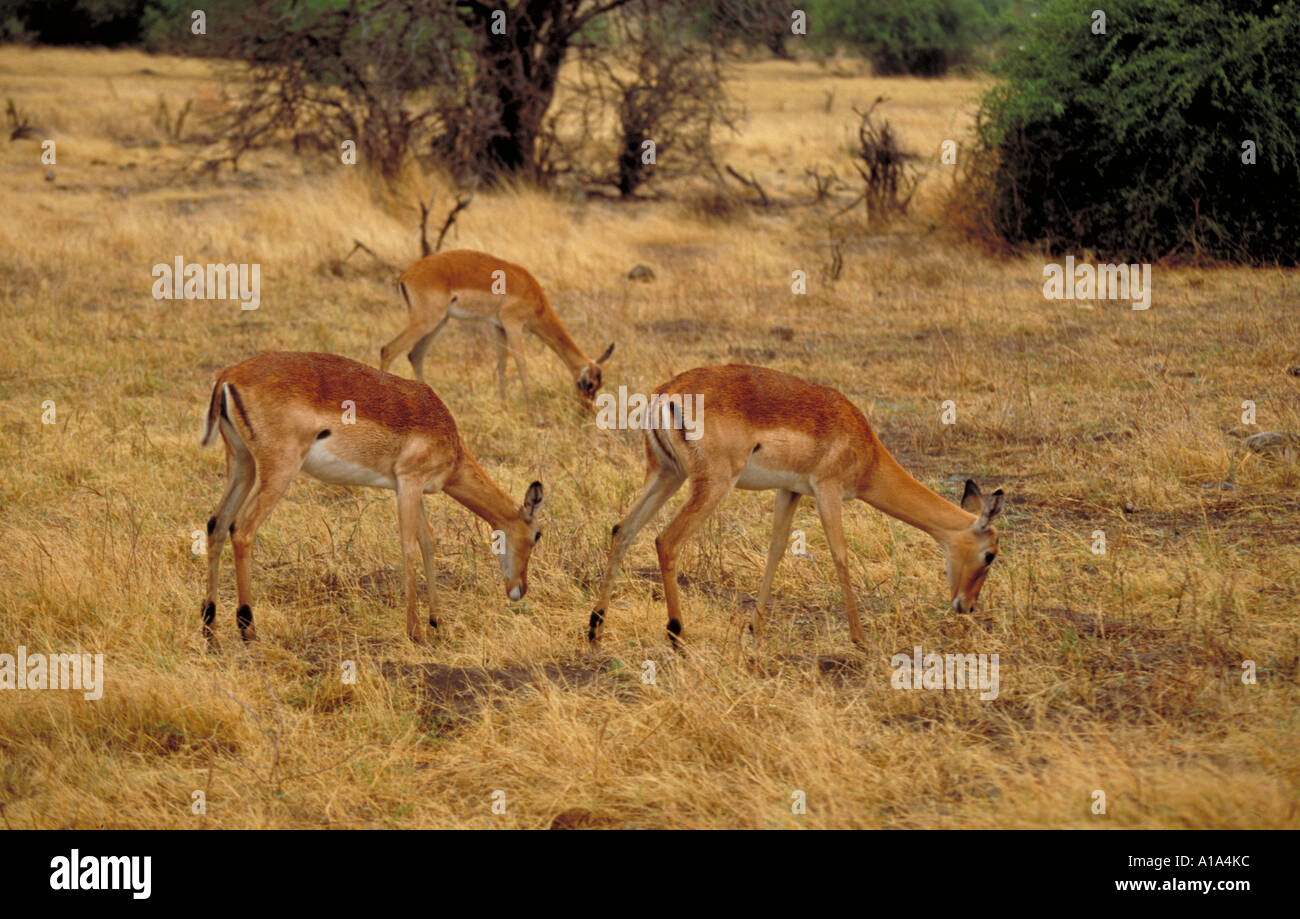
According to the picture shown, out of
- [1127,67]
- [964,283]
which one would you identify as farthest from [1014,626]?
[1127,67]

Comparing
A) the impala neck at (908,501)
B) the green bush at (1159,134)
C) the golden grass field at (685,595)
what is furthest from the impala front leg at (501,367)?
the green bush at (1159,134)

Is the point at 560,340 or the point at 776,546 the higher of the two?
the point at 560,340

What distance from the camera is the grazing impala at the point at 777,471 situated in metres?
4.99

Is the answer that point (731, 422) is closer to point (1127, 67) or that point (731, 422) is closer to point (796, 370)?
point (796, 370)

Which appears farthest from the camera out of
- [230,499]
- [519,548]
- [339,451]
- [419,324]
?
[419,324]

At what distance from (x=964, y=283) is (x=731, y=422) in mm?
8071

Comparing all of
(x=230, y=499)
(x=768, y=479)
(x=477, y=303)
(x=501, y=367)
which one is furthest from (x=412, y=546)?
(x=477, y=303)

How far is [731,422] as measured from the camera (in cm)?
499

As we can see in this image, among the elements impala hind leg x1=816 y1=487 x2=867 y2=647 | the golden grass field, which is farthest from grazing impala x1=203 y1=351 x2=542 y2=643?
impala hind leg x1=816 y1=487 x2=867 y2=647

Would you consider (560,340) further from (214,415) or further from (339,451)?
(214,415)

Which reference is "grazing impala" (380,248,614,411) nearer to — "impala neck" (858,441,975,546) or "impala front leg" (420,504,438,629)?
"impala front leg" (420,504,438,629)

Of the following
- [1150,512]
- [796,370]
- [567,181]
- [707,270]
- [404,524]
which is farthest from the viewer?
[567,181]

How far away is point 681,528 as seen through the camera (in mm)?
5027

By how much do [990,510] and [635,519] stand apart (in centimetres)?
133
